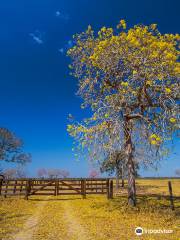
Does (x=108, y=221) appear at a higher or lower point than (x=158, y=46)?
lower

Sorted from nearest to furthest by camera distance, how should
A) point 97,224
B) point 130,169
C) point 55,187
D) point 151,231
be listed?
point 151,231 < point 97,224 < point 130,169 < point 55,187

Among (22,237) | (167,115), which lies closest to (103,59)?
(167,115)

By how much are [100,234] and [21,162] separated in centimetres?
3628

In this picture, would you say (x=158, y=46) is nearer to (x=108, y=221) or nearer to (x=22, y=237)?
(x=108, y=221)

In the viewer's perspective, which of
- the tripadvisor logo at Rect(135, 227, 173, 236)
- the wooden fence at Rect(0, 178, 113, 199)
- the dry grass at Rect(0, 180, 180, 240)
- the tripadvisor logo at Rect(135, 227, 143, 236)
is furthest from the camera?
the wooden fence at Rect(0, 178, 113, 199)

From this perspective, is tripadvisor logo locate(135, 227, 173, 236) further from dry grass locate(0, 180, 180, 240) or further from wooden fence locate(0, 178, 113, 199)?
wooden fence locate(0, 178, 113, 199)

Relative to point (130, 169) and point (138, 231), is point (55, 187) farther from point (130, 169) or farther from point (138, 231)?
point (138, 231)

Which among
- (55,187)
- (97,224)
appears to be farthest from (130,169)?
(55,187)

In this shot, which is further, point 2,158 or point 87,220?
point 2,158

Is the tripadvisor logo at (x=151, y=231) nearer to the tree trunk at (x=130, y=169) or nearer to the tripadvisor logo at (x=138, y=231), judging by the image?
the tripadvisor logo at (x=138, y=231)

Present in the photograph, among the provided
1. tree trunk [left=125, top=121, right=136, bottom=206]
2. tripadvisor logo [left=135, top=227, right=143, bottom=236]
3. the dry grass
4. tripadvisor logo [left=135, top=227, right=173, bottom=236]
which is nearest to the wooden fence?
tree trunk [left=125, top=121, right=136, bottom=206]

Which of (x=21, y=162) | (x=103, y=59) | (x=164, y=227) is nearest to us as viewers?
(x=164, y=227)

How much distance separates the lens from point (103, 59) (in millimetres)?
16141

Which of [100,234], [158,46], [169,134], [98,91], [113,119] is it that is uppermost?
[158,46]
